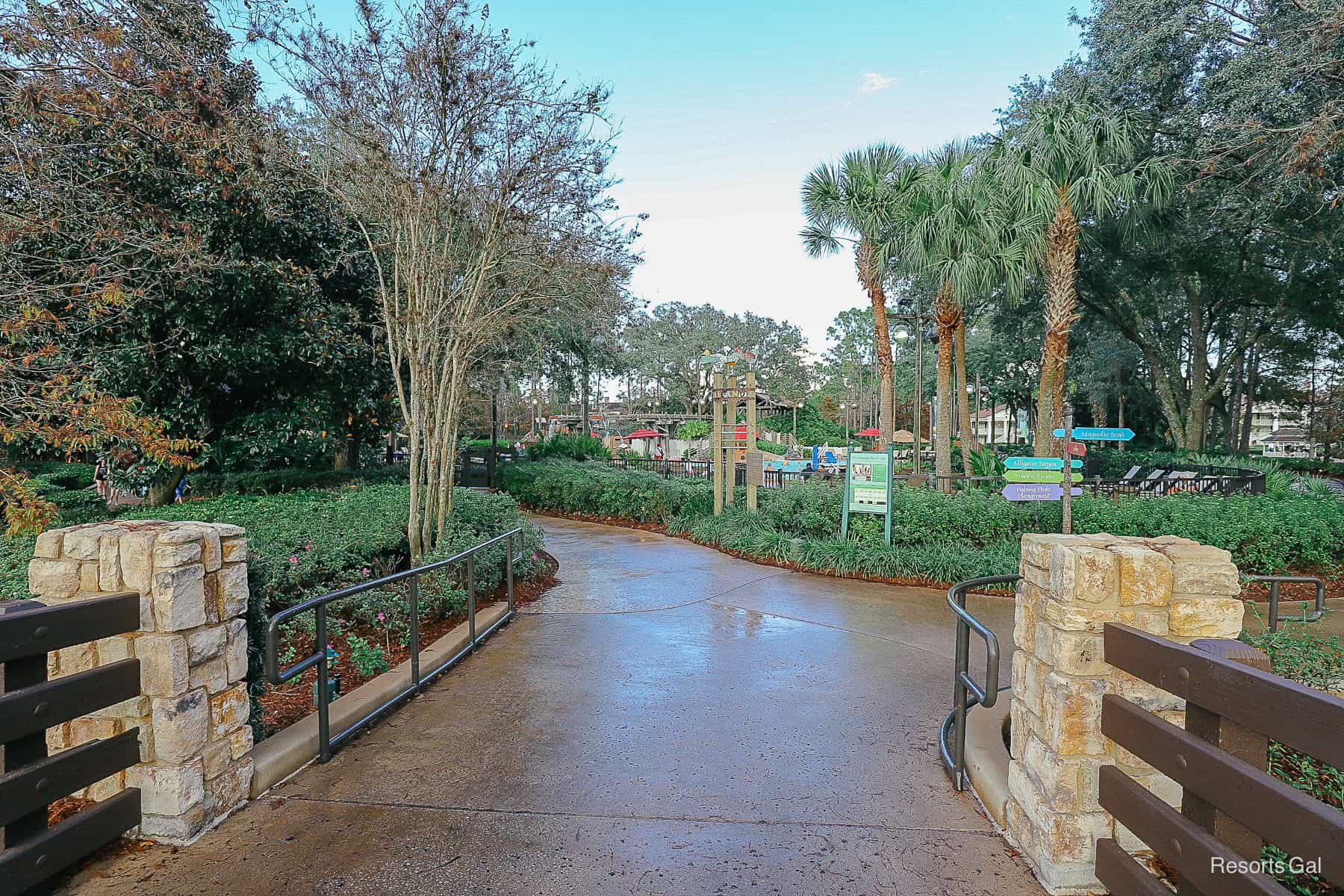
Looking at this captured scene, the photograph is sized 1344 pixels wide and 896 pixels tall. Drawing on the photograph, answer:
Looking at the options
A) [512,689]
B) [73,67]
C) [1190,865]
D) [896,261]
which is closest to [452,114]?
[73,67]

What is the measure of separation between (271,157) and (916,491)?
8.98m

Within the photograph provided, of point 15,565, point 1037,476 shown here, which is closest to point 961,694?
point 1037,476

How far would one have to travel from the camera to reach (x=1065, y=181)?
12820mm

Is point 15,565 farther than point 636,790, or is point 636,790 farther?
point 15,565

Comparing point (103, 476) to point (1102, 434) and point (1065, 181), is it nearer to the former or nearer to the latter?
point (1102, 434)

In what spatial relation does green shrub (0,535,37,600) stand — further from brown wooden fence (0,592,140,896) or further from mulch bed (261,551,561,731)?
brown wooden fence (0,592,140,896)

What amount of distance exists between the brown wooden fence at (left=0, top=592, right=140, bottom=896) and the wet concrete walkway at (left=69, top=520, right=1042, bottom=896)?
21 centimetres

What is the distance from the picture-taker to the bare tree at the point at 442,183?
6.49m

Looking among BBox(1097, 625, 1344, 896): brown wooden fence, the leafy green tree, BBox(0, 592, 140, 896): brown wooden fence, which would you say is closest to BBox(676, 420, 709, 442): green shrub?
the leafy green tree

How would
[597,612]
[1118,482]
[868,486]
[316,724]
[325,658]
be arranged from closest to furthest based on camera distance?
[325,658], [316,724], [597,612], [868,486], [1118,482]

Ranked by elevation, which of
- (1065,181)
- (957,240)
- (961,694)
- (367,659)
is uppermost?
(1065,181)

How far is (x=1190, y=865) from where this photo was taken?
188cm

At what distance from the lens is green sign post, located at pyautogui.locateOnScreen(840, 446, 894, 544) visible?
29.5ft

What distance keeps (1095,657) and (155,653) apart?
11.0 feet
